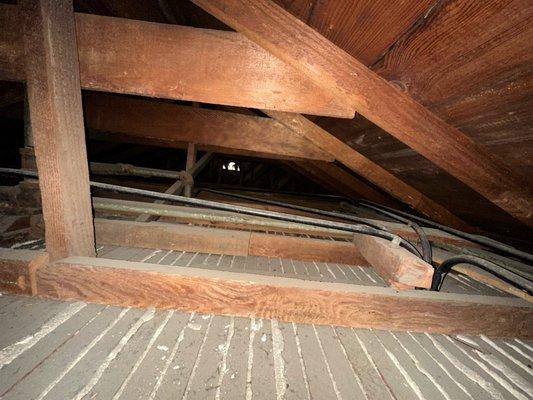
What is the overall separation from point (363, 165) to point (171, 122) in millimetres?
2884

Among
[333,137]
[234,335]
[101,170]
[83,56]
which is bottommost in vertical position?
[234,335]

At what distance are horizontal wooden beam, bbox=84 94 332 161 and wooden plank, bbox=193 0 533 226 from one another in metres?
2.08

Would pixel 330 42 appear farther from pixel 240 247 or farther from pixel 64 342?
pixel 64 342

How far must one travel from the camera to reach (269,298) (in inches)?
72.1

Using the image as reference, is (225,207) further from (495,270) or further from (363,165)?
(363,165)

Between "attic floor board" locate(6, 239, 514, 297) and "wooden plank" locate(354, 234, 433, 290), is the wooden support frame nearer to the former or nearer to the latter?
"wooden plank" locate(354, 234, 433, 290)

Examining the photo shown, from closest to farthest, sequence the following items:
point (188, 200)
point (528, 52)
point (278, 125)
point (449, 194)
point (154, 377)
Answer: point (528, 52)
point (154, 377)
point (188, 200)
point (449, 194)
point (278, 125)

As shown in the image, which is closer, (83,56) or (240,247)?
(83,56)

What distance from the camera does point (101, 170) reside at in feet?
14.8

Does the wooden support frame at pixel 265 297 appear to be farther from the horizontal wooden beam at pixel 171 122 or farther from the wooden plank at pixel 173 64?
the horizontal wooden beam at pixel 171 122

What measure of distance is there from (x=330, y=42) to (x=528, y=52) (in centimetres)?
102

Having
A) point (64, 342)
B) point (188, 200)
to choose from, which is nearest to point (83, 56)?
point (188, 200)

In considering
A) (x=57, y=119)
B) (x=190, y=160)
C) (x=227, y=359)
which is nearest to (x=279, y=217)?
(x=227, y=359)

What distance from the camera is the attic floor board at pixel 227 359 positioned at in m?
1.29
